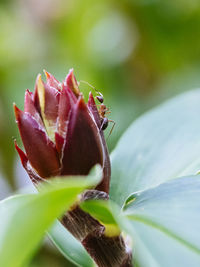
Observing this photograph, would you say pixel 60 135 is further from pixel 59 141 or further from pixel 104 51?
pixel 104 51

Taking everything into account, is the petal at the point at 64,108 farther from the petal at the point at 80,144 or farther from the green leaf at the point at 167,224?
the green leaf at the point at 167,224

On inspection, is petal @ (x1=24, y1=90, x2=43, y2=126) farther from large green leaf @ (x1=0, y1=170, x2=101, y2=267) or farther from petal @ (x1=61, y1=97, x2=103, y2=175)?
large green leaf @ (x1=0, y1=170, x2=101, y2=267)

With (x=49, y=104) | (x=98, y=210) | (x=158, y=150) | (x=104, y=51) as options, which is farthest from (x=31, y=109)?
(x=104, y=51)

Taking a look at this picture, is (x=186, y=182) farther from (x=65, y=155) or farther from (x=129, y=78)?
(x=129, y=78)

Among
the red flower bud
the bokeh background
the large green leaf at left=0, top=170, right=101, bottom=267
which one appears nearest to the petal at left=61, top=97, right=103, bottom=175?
the red flower bud

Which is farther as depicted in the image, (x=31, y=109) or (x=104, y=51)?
(x=104, y=51)

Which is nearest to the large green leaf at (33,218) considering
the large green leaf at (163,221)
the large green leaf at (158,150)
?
the large green leaf at (163,221)
